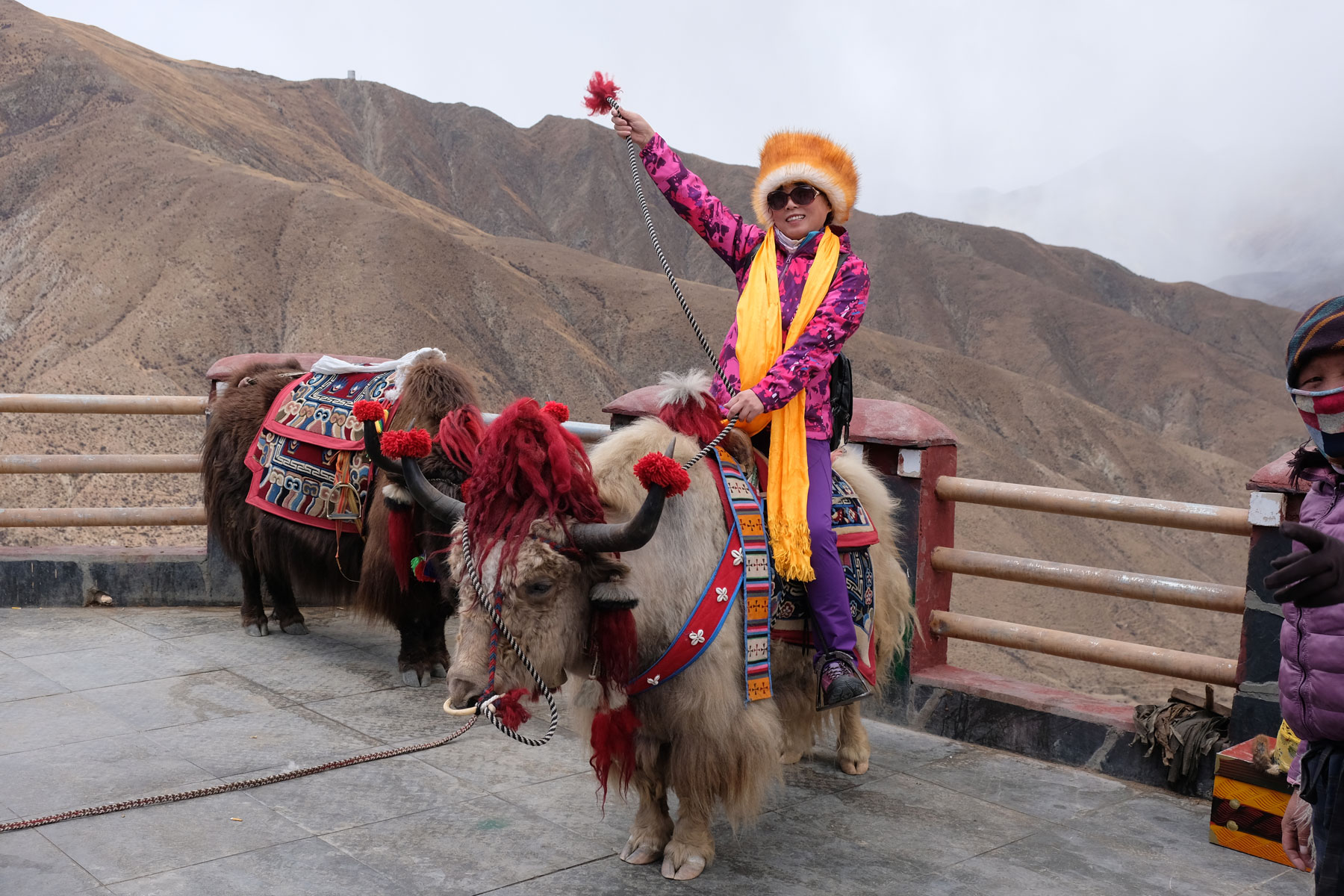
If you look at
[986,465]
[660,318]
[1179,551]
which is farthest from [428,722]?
[660,318]

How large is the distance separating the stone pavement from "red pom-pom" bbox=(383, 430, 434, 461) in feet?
3.77

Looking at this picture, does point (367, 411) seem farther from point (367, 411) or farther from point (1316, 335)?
point (1316, 335)

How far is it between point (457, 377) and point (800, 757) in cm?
227

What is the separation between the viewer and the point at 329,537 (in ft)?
17.0

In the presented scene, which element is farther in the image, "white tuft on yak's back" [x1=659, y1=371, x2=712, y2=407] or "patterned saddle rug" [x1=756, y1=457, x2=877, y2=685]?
"patterned saddle rug" [x1=756, y1=457, x2=877, y2=685]

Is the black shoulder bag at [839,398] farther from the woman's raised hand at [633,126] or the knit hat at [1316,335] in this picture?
the knit hat at [1316,335]

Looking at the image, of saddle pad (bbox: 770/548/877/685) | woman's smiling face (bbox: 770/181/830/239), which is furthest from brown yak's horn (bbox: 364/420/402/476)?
woman's smiling face (bbox: 770/181/830/239)

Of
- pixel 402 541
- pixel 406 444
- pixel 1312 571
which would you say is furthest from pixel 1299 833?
pixel 402 541

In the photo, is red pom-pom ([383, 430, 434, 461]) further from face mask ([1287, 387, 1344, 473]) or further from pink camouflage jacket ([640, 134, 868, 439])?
face mask ([1287, 387, 1344, 473])

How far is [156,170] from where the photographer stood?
109ft

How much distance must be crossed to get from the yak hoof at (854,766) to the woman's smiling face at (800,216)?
1.91 m

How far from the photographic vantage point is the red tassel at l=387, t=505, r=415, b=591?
4590 mm

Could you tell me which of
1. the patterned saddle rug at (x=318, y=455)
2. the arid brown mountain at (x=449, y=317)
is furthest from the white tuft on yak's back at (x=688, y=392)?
the arid brown mountain at (x=449, y=317)

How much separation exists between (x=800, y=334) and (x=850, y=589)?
2.87ft
